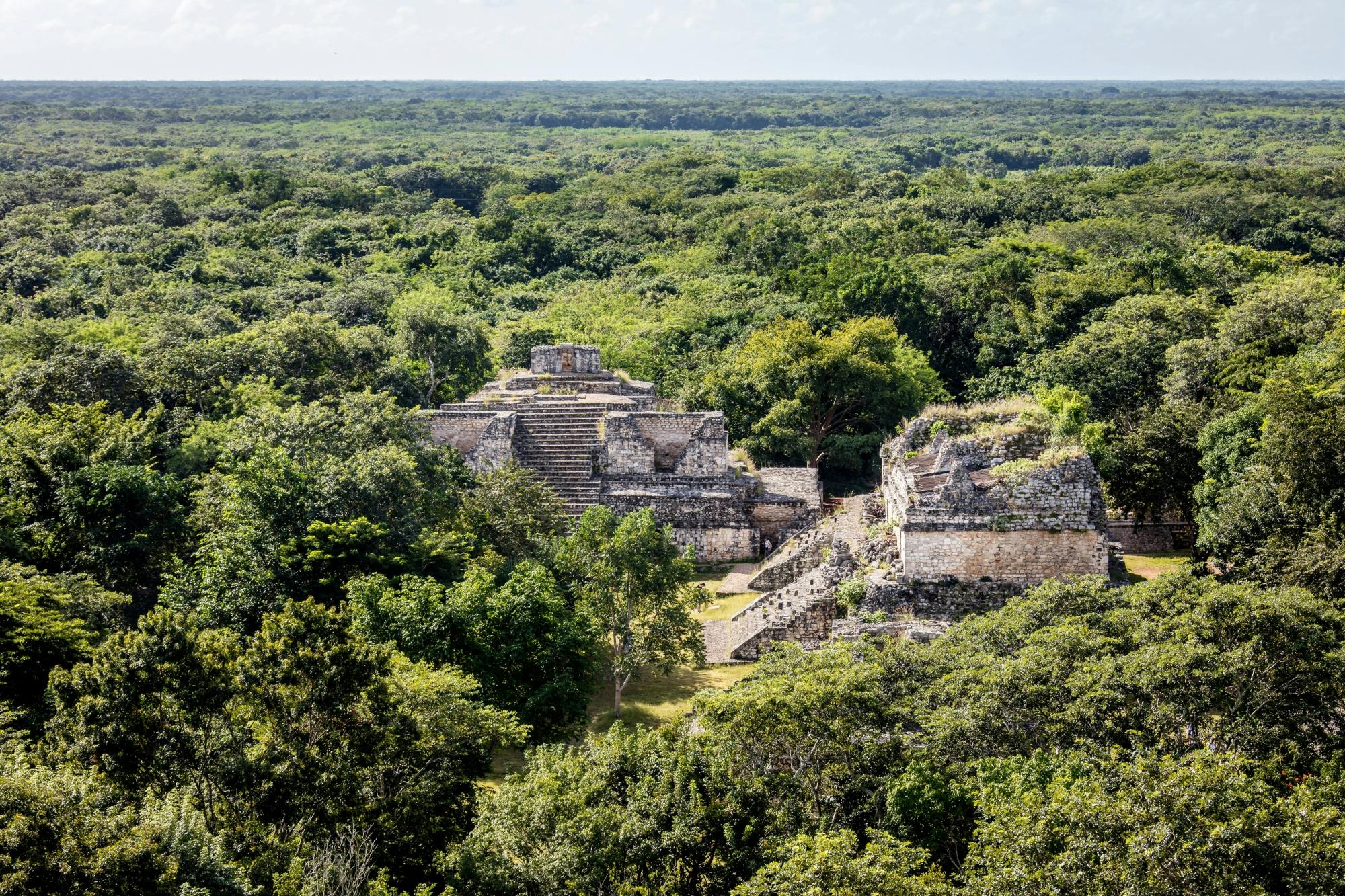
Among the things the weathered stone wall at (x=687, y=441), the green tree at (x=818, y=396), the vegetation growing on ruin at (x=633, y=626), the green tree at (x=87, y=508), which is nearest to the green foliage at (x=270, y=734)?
the vegetation growing on ruin at (x=633, y=626)

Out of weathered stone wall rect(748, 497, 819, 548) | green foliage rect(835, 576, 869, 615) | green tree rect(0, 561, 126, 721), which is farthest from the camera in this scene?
weathered stone wall rect(748, 497, 819, 548)

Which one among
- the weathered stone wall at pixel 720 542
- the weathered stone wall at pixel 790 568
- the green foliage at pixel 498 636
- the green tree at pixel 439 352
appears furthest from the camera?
the green tree at pixel 439 352

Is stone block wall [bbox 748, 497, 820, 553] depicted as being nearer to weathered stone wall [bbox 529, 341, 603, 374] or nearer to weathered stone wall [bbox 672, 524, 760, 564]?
weathered stone wall [bbox 672, 524, 760, 564]

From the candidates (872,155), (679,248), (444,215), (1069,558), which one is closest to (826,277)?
(679,248)

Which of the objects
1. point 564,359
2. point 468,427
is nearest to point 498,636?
point 468,427

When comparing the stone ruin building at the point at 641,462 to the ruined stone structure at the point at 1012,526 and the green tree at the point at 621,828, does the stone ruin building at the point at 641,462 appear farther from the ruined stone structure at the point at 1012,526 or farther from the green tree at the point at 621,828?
the green tree at the point at 621,828

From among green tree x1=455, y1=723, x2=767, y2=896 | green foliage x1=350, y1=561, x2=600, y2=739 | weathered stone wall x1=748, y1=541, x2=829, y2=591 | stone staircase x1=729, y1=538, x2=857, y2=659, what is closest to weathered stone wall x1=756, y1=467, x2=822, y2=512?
weathered stone wall x1=748, y1=541, x2=829, y2=591

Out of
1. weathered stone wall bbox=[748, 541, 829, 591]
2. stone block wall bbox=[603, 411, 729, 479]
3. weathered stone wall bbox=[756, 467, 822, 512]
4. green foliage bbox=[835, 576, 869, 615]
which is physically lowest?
weathered stone wall bbox=[748, 541, 829, 591]
